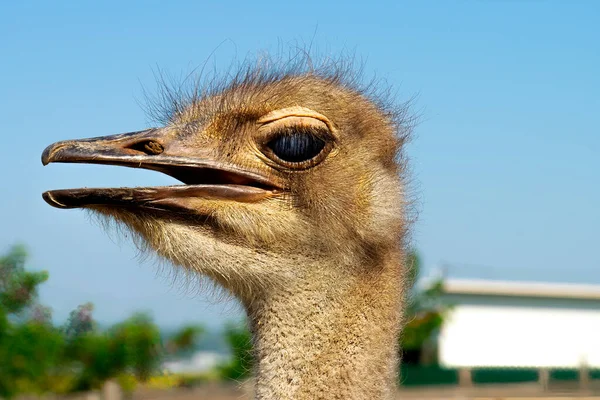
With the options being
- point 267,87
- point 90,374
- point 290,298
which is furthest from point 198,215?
point 90,374

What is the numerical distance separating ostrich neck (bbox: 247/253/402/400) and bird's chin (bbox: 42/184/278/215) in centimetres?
35

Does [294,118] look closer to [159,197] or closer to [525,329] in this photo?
[159,197]

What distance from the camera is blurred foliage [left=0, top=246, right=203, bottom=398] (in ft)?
14.4

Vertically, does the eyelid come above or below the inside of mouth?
above

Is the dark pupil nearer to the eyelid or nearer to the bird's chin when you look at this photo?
the eyelid

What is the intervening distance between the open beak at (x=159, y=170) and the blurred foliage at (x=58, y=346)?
110 cm

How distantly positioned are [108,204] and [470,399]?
1140 centimetres

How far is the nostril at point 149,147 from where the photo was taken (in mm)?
3174

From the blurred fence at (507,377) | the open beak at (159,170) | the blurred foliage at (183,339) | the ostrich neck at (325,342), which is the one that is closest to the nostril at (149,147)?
the open beak at (159,170)

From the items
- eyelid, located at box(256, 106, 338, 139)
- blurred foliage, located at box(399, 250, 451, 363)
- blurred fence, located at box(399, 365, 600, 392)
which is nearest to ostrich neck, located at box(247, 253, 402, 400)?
eyelid, located at box(256, 106, 338, 139)

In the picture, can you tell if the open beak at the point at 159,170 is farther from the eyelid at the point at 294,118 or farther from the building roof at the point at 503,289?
the building roof at the point at 503,289

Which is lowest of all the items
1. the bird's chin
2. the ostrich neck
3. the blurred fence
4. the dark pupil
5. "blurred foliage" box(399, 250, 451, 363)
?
the ostrich neck

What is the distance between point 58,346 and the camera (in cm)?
527

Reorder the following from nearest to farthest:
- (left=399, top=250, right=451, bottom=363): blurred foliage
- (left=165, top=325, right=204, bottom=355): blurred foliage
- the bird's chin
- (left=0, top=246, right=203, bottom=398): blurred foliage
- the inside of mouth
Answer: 1. the bird's chin
2. the inside of mouth
3. (left=0, top=246, right=203, bottom=398): blurred foliage
4. (left=165, top=325, right=204, bottom=355): blurred foliage
5. (left=399, top=250, right=451, bottom=363): blurred foliage
